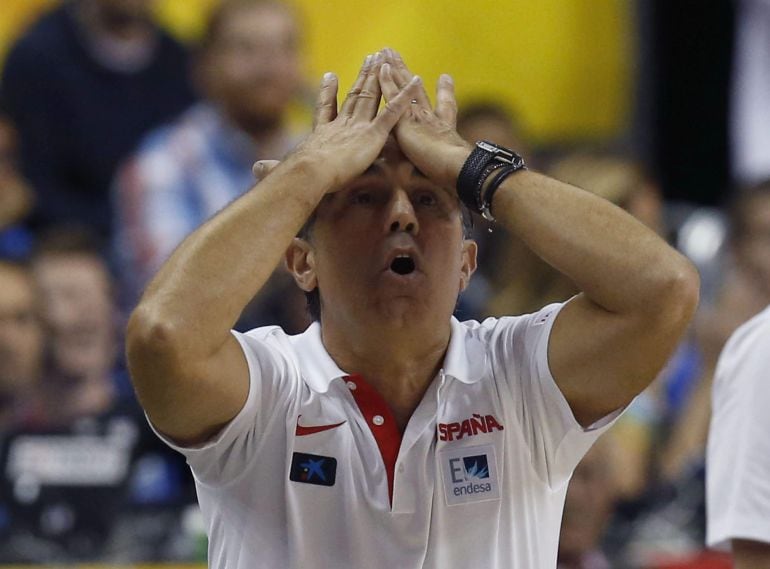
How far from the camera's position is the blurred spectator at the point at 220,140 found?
8.14 metres

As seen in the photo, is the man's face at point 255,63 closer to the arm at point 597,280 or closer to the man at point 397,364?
the man at point 397,364

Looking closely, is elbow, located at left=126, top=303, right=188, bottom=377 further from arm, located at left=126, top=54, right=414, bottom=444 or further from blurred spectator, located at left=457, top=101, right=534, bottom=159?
blurred spectator, located at left=457, top=101, right=534, bottom=159

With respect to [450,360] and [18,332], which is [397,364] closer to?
[450,360]

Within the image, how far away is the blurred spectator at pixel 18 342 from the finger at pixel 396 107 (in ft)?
11.5

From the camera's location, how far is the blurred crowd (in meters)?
6.48

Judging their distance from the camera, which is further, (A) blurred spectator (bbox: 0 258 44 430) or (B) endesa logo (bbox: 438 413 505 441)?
(A) blurred spectator (bbox: 0 258 44 430)

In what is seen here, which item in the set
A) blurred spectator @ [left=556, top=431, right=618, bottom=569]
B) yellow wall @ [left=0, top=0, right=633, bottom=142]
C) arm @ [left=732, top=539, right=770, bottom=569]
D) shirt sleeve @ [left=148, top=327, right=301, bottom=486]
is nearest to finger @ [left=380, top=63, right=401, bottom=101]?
shirt sleeve @ [left=148, top=327, right=301, bottom=486]

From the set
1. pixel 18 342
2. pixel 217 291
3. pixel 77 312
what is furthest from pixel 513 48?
pixel 217 291

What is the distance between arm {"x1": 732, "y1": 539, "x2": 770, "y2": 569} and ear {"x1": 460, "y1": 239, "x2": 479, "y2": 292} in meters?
0.98

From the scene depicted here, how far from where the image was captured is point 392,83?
399 cm

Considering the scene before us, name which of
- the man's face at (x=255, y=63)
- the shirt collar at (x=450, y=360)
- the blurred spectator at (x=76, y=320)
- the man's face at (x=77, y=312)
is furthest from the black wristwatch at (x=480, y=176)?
the man's face at (x=255, y=63)

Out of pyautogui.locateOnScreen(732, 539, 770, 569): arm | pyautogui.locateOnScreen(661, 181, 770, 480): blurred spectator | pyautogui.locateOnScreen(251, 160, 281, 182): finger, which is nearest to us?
pyautogui.locateOnScreen(251, 160, 281, 182): finger

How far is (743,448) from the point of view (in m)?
4.33

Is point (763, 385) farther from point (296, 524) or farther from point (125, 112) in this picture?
point (125, 112)
